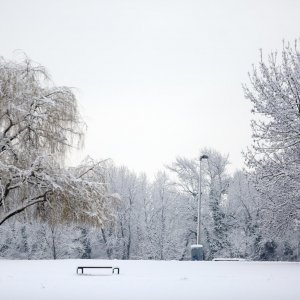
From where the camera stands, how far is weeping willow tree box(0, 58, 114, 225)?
50.3 ft

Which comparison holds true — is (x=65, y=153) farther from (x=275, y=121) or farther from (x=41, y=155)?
(x=275, y=121)

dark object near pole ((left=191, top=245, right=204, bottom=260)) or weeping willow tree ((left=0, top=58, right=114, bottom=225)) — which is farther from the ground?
weeping willow tree ((left=0, top=58, right=114, bottom=225))

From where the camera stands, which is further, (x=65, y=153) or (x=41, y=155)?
(x=65, y=153)

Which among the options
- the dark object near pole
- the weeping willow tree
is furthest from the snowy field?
the dark object near pole

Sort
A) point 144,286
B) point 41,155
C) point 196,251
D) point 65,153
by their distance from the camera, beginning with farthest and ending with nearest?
point 196,251, point 65,153, point 41,155, point 144,286

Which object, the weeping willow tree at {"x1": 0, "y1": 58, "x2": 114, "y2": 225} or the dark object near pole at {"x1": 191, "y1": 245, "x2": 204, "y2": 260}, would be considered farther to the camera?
the dark object near pole at {"x1": 191, "y1": 245, "x2": 204, "y2": 260}

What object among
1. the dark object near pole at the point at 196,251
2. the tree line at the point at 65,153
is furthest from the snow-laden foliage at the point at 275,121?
the dark object near pole at the point at 196,251

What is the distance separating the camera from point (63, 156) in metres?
17.3

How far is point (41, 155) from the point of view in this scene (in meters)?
15.5

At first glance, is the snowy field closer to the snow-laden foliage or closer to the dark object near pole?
the snow-laden foliage

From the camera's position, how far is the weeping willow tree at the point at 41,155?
15.3 meters

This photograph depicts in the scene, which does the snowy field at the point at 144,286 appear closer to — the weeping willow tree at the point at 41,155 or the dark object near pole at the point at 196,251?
the weeping willow tree at the point at 41,155

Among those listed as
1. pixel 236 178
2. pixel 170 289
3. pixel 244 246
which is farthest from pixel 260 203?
pixel 236 178

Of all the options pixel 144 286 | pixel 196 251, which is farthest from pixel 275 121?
→ pixel 144 286
